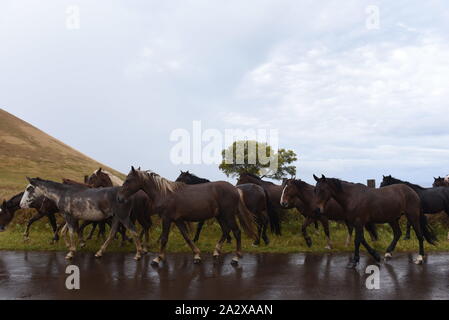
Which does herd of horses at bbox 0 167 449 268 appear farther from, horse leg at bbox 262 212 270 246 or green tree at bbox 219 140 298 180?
green tree at bbox 219 140 298 180

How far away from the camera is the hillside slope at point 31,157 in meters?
41.6

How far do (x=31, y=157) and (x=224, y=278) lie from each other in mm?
49762

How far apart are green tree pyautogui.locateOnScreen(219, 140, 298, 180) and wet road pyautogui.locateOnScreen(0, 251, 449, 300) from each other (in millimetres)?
55505

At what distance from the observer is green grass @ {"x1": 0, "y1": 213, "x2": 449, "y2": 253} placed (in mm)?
10805

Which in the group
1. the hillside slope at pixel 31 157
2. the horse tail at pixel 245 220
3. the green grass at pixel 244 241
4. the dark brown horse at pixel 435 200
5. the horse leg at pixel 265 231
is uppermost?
the hillside slope at pixel 31 157

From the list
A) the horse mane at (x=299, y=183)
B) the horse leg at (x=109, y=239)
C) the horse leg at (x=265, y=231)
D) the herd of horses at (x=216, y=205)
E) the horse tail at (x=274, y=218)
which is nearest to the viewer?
the herd of horses at (x=216, y=205)

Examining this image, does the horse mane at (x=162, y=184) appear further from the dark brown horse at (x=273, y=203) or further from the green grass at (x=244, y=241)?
the dark brown horse at (x=273, y=203)

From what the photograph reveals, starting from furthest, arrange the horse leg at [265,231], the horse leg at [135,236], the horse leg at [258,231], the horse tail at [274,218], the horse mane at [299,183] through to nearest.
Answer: the horse tail at [274,218] < the horse leg at [265,231] < the horse leg at [258,231] < the horse mane at [299,183] < the horse leg at [135,236]

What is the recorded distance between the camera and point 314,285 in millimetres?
6828

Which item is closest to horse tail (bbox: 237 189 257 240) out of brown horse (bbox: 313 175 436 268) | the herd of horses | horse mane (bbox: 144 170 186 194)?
the herd of horses

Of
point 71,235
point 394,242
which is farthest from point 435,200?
point 71,235

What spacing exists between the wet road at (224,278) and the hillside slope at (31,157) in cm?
2844

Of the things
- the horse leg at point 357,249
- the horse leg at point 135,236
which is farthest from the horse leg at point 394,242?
the horse leg at point 135,236
